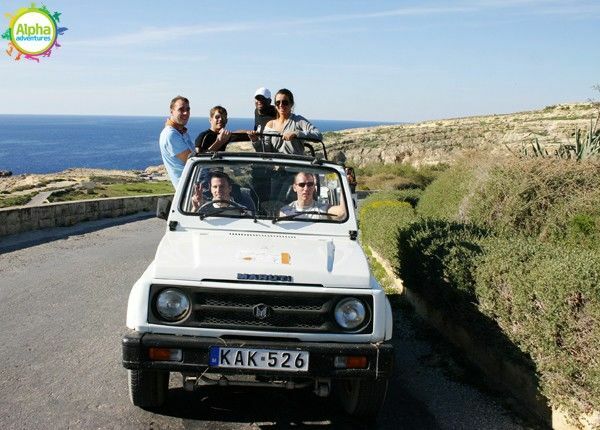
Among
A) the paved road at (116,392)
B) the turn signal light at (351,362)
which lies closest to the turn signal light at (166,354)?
the paved road at (116,392)

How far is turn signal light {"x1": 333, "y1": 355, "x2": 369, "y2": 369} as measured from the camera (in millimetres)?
4660

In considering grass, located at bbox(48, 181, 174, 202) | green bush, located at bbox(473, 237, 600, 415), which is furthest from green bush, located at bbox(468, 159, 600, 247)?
grass, located at bbox(48, 181, 174, 202)

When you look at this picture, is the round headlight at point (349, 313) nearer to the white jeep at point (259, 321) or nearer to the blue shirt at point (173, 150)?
the white jeep at point (259, 321)

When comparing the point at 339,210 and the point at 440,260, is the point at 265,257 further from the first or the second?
the point at 440,260

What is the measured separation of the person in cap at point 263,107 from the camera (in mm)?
9094

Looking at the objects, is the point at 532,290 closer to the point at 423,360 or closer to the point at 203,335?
the point at 423,360

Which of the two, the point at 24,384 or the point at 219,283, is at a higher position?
the point at 219,283

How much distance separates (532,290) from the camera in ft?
17.7

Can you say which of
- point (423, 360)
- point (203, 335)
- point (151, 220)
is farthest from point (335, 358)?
point (151, 220)

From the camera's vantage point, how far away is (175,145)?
24.1ft

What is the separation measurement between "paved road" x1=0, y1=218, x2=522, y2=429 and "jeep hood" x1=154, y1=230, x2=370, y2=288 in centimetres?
112

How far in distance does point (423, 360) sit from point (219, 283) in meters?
2.91

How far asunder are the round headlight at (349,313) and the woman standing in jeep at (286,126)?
3160mm

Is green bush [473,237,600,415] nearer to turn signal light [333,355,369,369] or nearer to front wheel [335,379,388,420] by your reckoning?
front wheel [335,379,388,420]
